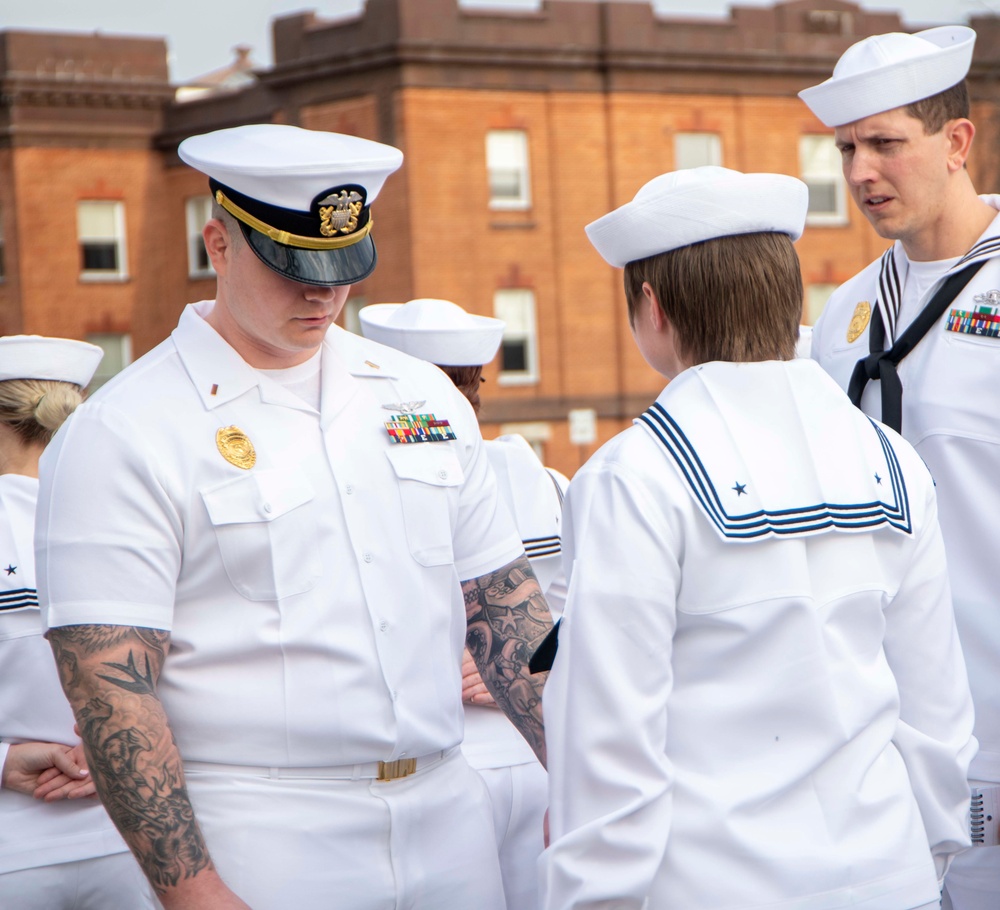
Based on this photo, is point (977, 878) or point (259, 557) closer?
point (259, 557)

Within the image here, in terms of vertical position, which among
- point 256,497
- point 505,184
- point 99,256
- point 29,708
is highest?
point 505,184

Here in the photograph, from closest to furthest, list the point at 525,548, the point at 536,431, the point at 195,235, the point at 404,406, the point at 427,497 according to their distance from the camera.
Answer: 1. the point at 427,497
2. the point at 404,406
3. the point at 525,548
4. the point at 536,431
5. the point at 195,235

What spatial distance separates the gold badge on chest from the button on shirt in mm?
1697

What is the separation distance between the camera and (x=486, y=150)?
2731cm

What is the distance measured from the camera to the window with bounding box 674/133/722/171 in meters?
28.9

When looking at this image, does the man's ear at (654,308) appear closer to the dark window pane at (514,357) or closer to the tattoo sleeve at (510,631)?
the tattoo sleeve at (510,631)

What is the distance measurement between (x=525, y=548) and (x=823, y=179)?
26645 millimetres

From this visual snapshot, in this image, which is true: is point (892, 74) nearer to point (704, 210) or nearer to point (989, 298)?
point (989, 298)

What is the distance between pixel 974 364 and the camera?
3906mm

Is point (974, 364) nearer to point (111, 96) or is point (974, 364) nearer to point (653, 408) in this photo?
point (653, 408)

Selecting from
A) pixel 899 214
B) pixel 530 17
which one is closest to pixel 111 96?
pixel 530 17

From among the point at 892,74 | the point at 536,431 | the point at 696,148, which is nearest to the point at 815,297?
the point at 696,148

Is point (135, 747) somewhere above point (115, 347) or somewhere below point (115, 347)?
above

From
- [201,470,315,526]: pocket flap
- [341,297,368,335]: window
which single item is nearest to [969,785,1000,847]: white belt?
[201,470,315,526]: pocket flap
